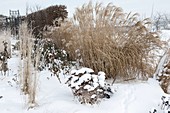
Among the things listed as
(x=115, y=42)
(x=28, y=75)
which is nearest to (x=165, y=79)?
(x=115, y=42)

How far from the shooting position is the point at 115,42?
6.05 metres

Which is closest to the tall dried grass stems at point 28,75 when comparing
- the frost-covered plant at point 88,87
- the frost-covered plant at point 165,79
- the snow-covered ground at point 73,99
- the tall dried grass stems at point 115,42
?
the snow-covered ground at point 73,99

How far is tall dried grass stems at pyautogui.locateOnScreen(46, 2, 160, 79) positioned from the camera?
593 cm

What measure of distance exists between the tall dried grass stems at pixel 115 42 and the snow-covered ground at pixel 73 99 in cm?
32

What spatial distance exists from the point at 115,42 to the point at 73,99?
1.74 m

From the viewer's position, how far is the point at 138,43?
6047 millimetres

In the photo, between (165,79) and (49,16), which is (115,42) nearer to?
(165,79)

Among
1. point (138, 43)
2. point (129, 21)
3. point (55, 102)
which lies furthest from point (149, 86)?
point (55, 102)

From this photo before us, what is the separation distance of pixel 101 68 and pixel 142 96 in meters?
1.27

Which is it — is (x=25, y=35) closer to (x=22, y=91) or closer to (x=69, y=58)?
(x=22, y=91)

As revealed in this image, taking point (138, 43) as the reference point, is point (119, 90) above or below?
below

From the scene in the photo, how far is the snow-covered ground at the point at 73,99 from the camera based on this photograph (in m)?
4.35

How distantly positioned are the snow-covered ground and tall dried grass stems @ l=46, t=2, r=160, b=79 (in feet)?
1.04

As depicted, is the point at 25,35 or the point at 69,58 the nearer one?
the point at 25,35
